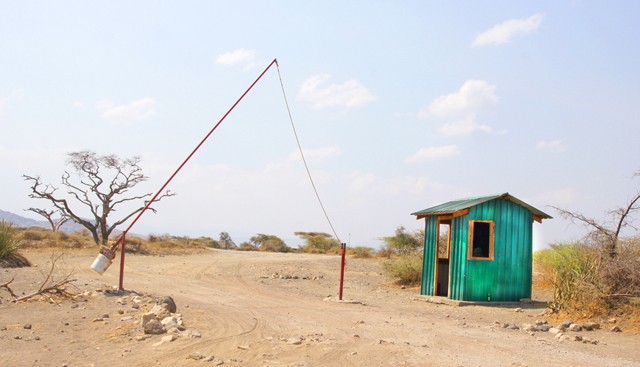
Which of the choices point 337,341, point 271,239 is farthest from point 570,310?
point 271,239

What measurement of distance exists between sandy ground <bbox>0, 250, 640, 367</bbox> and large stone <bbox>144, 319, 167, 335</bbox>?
193 millimetres

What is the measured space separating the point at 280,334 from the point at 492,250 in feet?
27.4

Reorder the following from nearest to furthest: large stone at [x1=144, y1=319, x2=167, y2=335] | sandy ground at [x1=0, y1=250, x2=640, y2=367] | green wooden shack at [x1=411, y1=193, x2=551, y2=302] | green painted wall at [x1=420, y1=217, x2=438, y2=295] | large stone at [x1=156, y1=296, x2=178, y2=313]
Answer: sandy ground at [x1=0, y1=250, x2=640, y2=367]
large stone at [x1=144, y1=319, x2=167, y2=335]
large stone at [x1=156, y1=296, x2=178, y2=313]
green wooden shack at [x1=411, y1=193, x2=551, y2=302]
green painted wall at [x1=420, y1=217, x2=438, y2=295]

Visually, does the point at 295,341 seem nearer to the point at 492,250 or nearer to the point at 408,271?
the point at 492,250

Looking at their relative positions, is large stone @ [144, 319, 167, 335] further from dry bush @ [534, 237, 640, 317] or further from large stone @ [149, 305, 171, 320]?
dry bush @ [534, 237, 640, 317]

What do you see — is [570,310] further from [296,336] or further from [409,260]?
[409,260]

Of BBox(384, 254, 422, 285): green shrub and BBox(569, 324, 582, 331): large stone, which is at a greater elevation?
BBox(384, 254, 422, 285): green shrub

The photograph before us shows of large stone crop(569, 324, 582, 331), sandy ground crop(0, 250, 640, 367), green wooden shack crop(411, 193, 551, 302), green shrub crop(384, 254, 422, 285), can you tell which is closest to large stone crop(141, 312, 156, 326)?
sandy ground crop(0, 250, 640, 367)

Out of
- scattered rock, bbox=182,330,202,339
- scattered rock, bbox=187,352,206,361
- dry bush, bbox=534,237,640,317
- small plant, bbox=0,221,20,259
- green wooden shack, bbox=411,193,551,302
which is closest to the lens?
scattered rock, bbox=187,352,206,361

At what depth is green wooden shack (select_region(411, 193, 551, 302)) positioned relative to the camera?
15.4 meters

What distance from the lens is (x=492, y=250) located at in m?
15.6

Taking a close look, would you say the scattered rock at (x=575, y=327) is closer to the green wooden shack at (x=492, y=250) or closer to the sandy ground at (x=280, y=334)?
the sandy ground at (x=280, y=334)

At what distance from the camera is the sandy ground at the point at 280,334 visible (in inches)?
295

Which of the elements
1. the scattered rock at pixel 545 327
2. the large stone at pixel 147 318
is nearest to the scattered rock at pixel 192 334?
the large stone at pixel 147 318
